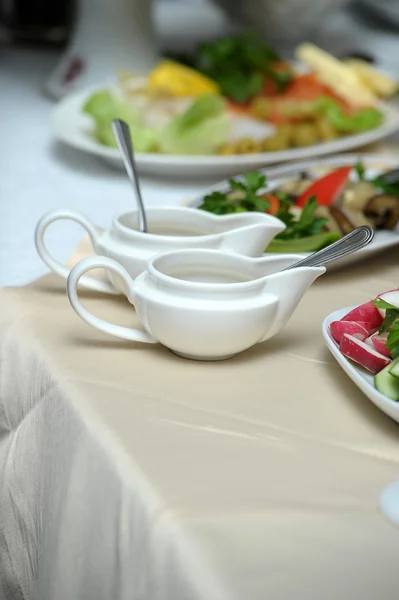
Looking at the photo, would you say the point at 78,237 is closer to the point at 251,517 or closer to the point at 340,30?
the point at 251,517

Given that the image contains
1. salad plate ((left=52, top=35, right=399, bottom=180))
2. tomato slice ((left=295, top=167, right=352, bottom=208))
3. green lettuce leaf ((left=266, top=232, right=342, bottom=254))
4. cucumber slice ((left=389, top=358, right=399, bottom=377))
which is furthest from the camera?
salad plate ((left=52, top=35, right=399, bottom=180))

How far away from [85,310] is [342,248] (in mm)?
192

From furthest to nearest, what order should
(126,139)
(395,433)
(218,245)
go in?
(126,139) < (218,245) < (395,433)

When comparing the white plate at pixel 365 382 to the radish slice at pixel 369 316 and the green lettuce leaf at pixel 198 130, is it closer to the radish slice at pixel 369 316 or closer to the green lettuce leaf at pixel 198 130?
the radish slice at pixel 369 316

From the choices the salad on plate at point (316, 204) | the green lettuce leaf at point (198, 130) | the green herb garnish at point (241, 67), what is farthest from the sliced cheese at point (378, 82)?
the salad on plate at point (316, 204)

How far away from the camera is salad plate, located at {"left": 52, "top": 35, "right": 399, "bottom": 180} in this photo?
1.32m

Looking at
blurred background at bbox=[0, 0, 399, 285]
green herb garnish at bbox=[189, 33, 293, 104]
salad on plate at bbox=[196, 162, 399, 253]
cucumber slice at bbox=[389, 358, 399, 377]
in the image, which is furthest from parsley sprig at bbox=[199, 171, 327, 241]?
green herb garnish at bbox=[189, 33, 293, 104]

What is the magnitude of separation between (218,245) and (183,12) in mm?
2522

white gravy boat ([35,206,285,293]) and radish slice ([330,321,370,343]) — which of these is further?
white gravy boat ([35,206,285,293])

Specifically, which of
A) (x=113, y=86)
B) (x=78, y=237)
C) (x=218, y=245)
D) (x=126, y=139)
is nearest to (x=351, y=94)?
(x=113, y=86)

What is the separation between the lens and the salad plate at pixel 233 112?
132cm

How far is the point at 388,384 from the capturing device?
54cm

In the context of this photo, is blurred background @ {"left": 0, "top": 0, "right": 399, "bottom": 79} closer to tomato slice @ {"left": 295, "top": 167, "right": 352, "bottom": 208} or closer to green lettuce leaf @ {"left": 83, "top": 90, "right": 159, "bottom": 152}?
green lettuce leaf @ {"left": 83, "top": 90, "right": 159, "bottom": 152}

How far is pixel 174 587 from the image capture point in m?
0.42
